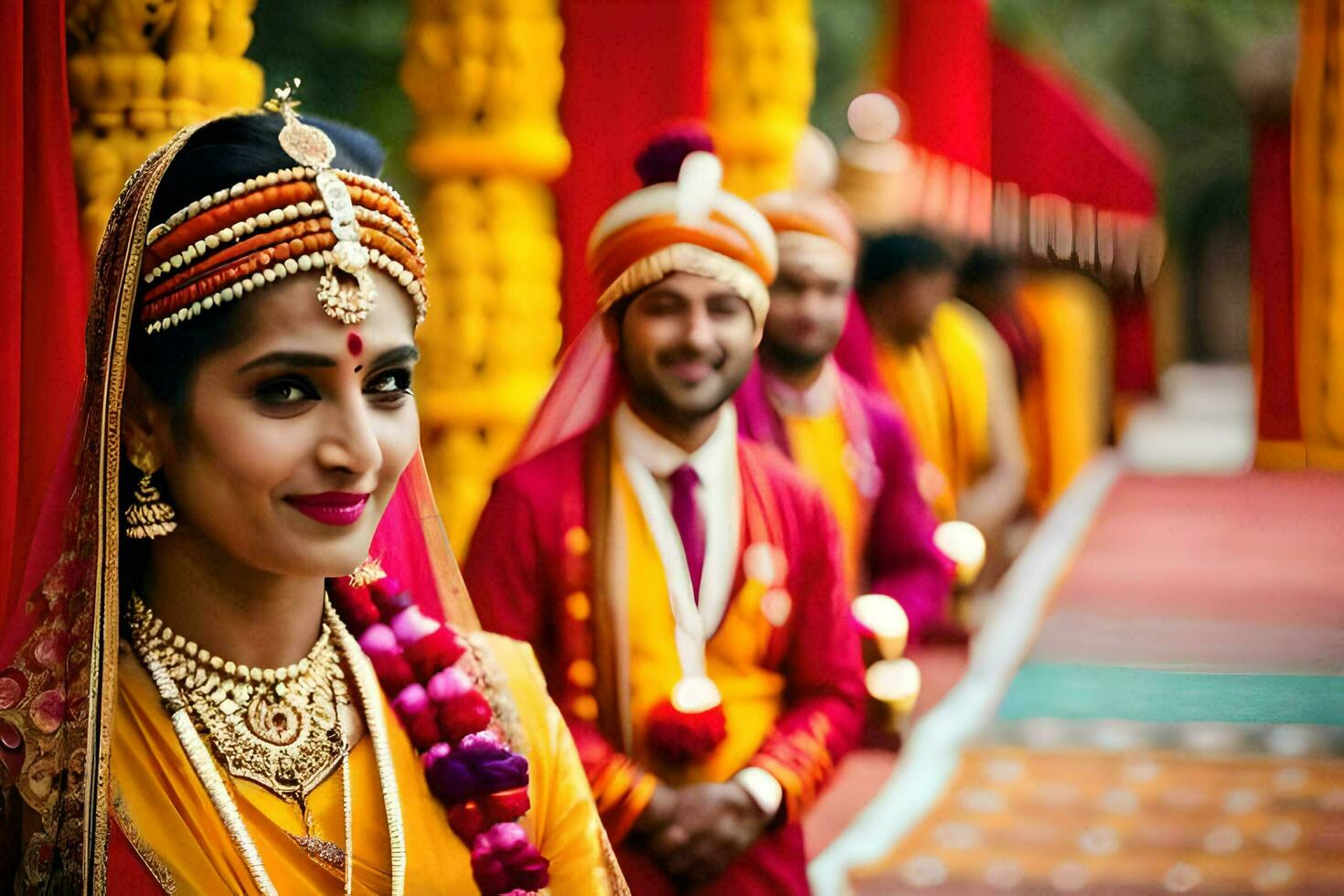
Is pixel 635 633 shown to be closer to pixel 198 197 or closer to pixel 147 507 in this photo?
pixel 147 507

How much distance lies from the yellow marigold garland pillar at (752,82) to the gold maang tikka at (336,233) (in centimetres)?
318

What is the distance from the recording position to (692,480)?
249cm

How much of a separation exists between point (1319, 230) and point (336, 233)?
8794 mm

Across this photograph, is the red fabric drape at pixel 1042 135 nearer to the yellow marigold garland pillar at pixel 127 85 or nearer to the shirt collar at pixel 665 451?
the shirt collar at pixel 665 451

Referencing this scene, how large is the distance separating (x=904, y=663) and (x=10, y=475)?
1.40 metres

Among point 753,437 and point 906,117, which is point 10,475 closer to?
point 753,437

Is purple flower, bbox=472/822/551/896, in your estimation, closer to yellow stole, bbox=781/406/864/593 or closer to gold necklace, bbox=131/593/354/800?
gold necklace, bbox=131/593/354/800

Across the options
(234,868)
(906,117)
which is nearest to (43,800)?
(234,868)

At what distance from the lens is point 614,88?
12.9ft

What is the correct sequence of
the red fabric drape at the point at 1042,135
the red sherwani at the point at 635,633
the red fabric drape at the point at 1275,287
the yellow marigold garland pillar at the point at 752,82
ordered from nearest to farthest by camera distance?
the red sherwani at the point at 635,633, the yellow marigold garland pillar at the point at 752,82, the red fabric drape at the point at 1042,135, the red fabric drape at the point at 1275,287

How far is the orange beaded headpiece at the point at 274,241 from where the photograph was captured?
149 centimetres

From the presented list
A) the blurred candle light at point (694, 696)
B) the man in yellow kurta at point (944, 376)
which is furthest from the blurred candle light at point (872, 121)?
the blurred candle light at point (694, 696)

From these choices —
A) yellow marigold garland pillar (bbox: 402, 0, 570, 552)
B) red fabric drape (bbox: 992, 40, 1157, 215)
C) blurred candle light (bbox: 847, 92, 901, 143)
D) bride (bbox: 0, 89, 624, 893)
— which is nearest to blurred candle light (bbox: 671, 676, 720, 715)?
bride (bbox: 0, 89, 624, 893)

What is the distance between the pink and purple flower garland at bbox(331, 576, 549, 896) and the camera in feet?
5.34
